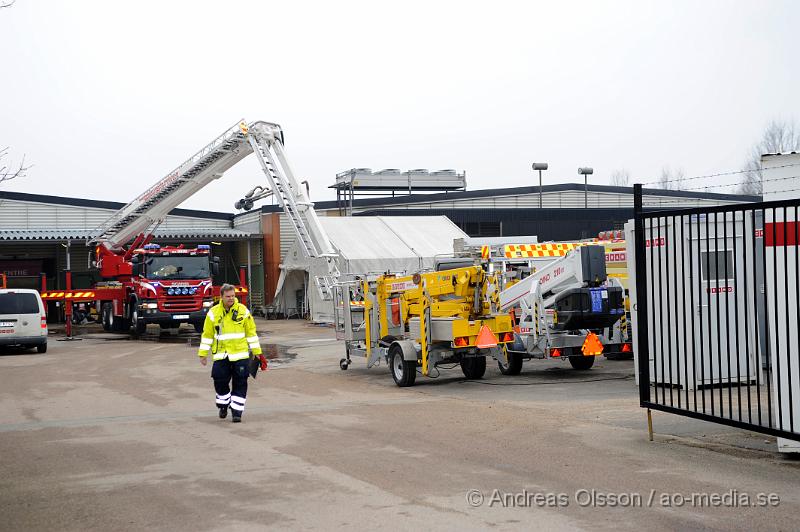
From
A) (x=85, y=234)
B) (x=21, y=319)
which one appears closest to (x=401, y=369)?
(x=21, y=319)

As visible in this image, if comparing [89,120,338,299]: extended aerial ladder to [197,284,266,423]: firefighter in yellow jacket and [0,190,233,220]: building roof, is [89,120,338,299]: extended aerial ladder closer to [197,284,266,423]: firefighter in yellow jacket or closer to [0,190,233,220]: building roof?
[0,190,233,220]: building roof

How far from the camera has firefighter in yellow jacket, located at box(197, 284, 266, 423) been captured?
11.4 m

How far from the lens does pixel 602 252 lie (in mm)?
15703

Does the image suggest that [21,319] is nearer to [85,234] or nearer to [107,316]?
[107,316]

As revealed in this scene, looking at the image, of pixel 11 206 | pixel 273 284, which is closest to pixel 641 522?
pixel 273 284

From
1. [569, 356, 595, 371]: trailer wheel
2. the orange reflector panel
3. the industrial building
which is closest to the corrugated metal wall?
the industrial building

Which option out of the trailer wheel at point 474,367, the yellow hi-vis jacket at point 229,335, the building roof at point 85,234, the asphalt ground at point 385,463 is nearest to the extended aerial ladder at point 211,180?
the building roof at point 85,234

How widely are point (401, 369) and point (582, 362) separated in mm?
3907

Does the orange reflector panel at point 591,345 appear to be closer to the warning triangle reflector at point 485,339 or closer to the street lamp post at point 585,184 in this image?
the warning triangle reflector at point 485,339

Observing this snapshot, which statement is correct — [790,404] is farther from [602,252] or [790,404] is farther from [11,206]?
[11,206]

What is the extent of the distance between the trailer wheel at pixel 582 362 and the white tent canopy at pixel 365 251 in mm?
16038

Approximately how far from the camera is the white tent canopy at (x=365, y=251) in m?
34.9

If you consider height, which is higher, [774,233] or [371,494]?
[774,233]

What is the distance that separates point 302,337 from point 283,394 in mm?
14457
